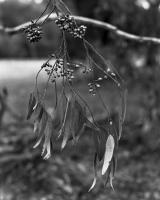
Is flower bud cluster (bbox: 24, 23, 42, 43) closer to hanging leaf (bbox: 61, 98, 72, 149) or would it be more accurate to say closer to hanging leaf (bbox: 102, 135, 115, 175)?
hanging leaf (bbox: 61, 98, 72, 149)

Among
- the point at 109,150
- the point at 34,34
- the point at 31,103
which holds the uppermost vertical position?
the point at 34,34

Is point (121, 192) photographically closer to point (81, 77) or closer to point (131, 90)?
point (131, 90)

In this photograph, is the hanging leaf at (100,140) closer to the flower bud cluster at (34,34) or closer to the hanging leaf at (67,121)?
the hanging leaf at (67,121)

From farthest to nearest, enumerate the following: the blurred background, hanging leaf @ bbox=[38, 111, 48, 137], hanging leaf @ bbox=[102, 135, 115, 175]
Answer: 1. the blurred background
2. hanging leaf @ bbox=[38, 111, 48, 137]
3. hanging leaf @ bbox=[102, 135, 115, 175]

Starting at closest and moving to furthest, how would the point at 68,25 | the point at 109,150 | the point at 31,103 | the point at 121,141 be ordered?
1. the point at 68,25
2. the point at 109,150
3. the point at 31,103
4. the point at 121,141

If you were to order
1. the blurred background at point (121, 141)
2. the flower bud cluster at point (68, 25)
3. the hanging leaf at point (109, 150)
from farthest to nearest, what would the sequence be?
the blurred background at point (121, 141), the hanging leaf at point (109, 150), the flower bud cluster at point (68, 25)

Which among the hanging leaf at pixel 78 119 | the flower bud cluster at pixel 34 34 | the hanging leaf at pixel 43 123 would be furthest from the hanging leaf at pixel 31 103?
the flower bud cluster at pixel 34 34

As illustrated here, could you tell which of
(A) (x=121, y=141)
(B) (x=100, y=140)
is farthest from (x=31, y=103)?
(A) (x=121, y=141)

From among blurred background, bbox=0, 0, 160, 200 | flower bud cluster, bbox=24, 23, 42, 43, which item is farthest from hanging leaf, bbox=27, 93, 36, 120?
blurred background, bbox=0, 0, 160, 200

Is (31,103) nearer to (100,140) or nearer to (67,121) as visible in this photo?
(67,121)

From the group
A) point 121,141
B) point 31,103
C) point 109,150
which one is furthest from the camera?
point 121,141
